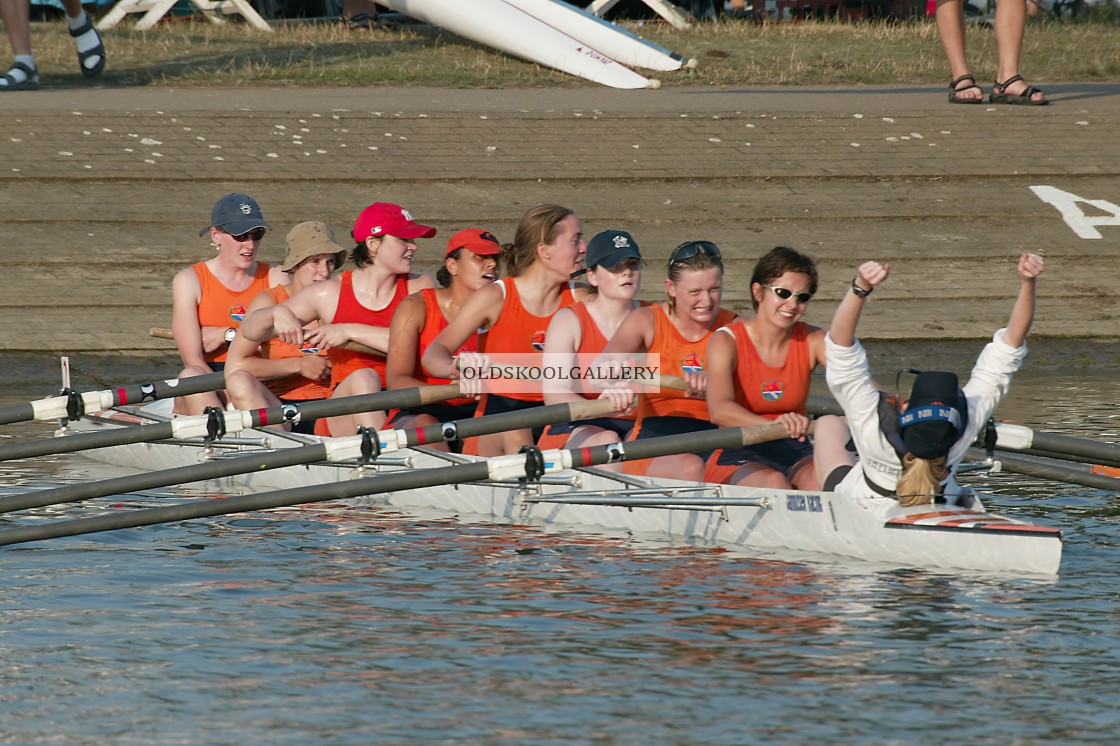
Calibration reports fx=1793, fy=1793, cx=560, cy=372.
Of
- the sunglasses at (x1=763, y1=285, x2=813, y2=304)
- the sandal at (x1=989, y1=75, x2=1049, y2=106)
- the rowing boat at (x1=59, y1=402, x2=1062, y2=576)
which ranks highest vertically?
the sandal at (x1=989, y1=75, x2=1049, y2=106)

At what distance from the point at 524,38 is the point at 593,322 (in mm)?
10035

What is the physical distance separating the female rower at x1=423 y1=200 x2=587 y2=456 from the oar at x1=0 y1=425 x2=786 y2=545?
3.74 ft

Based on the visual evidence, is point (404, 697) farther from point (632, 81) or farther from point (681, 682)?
point (632, 81)

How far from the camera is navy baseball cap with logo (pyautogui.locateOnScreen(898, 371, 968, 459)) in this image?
5648mm

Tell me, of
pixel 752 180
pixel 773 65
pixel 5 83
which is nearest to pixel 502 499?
pixel 752 180

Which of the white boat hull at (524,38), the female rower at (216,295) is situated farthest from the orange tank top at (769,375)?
the white boat hull at (524,38)

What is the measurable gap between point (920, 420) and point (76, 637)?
268cm

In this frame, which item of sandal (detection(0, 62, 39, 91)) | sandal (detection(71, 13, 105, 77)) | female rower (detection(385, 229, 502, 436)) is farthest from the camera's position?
sandal (detection(71, 13, 105, 77))

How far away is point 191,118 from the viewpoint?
537 inches

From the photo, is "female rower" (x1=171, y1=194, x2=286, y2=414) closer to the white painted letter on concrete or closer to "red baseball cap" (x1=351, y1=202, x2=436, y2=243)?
"red baseball cap" (x1=351, y1=202, x2=436, y2=243)

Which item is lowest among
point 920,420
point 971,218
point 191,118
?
point 920,420

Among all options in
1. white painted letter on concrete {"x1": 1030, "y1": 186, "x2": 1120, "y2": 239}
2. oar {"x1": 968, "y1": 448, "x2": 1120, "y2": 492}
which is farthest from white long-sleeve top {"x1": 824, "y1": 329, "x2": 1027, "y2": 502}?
white painted letter on concrete {"x1": 1030, "y1": 186, "x2": 1120, "y2": 239}

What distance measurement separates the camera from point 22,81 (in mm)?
15070

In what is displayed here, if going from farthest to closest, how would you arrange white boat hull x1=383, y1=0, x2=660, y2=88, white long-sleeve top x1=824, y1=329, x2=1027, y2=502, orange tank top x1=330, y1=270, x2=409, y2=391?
white boat hull x1=383, y1=0, x2=660, y2=88
orange tank top x1=330, y1=270, x2=409, y2=391
white long-sleeve top x1=824, y1=329, x2=1027, y2=502
